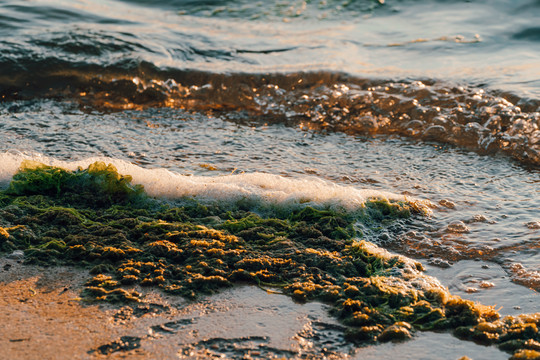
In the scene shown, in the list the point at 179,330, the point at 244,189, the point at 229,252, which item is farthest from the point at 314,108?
the point at 179,330

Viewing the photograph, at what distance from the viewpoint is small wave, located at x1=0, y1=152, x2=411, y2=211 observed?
10.8ft

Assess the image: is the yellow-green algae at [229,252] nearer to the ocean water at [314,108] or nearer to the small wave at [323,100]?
the ocean water at [314,108]

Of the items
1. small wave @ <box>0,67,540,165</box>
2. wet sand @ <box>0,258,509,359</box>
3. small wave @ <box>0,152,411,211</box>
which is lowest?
wet sand @ <box>0,258,509,359</box>

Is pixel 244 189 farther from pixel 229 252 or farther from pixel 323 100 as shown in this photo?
pixel 323 100

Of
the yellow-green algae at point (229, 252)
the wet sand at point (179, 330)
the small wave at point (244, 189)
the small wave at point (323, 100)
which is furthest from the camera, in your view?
the small wave at point (323, 100)

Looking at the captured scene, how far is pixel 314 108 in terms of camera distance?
5660 mm

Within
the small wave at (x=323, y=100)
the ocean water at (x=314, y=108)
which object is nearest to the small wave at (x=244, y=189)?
the ocean water at (x=314, y=108)

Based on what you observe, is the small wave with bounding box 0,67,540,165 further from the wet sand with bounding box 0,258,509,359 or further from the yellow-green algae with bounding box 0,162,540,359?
the wet sand with bounding box 0,258,509,359

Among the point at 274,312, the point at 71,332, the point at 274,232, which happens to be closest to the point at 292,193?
the point at 274,232

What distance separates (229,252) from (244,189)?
0.75 metres

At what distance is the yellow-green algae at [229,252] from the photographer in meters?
2.29

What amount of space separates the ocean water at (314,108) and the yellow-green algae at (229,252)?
17 cm

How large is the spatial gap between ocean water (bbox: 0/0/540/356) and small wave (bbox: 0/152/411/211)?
0.01m

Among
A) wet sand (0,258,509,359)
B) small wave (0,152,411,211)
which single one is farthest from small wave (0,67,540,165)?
wet sand (0,258,509,359)
